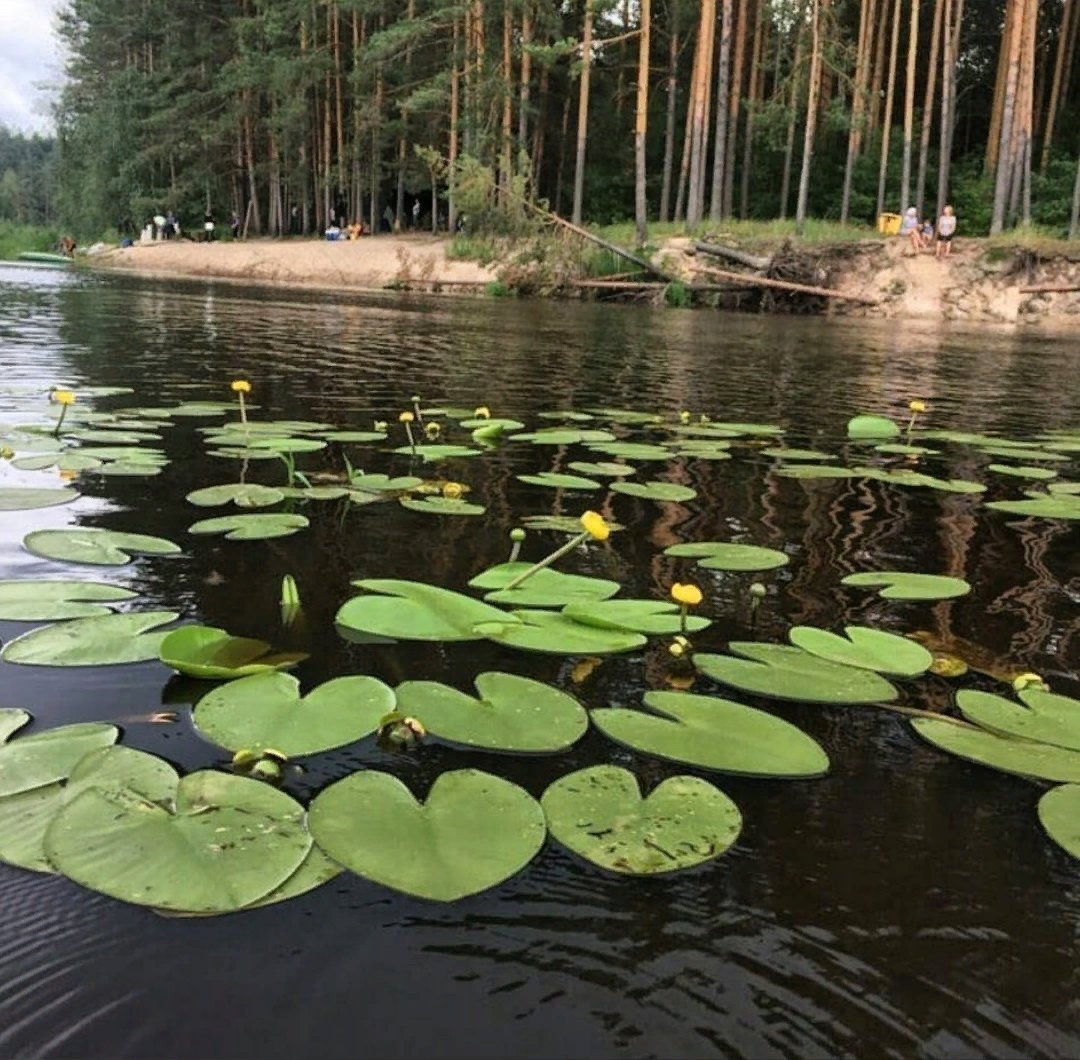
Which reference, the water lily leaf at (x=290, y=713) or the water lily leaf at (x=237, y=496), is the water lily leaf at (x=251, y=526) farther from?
the water lily leaf at (x=290, y=713)

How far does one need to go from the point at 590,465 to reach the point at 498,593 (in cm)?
153

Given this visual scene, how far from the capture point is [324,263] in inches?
892

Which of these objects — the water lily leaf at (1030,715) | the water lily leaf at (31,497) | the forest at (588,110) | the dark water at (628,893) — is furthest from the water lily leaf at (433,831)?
the forest at (588,110)

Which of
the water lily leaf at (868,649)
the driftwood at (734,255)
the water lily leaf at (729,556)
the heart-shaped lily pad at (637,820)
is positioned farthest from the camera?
the driftwood at (734,255)

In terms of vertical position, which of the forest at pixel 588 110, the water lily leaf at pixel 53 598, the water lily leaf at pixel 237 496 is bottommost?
the water lily leaf at pixel 53 598

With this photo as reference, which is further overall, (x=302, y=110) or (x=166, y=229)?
(x=166, y=229)

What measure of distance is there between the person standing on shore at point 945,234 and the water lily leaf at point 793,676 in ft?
53.6

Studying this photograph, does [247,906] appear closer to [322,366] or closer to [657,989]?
[657,989]

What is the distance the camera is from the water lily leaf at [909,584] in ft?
6.57

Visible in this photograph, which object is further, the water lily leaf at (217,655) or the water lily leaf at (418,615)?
the water lily leaf at (418,615)

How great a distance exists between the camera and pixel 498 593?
1854 mm

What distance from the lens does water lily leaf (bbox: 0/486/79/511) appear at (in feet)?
7.76

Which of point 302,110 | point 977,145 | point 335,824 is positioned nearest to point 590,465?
point 335,824

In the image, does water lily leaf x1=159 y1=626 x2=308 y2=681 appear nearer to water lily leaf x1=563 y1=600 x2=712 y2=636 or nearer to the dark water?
the dark water
